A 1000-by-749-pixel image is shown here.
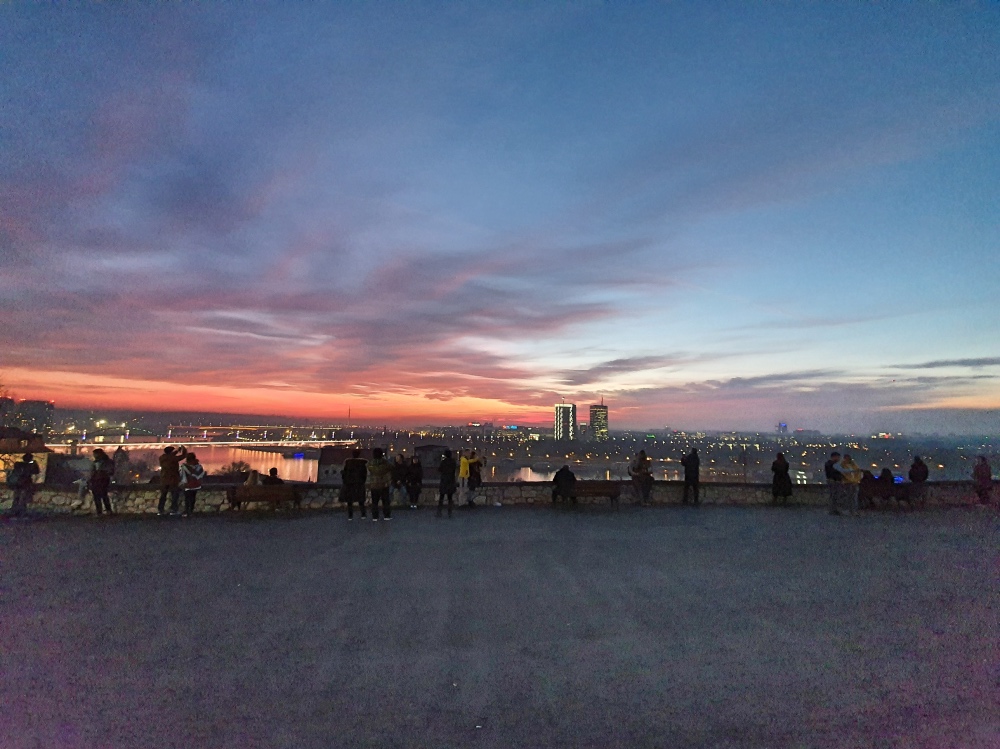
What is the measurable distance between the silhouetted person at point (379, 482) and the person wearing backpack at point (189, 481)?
418cm

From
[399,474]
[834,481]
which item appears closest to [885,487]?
[834,481]

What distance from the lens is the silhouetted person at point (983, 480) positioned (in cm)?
1595

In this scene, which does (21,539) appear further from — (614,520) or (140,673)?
(614,520)

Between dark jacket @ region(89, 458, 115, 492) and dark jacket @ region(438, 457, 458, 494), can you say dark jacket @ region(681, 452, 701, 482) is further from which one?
dark jacket @ region(89, 458, 115, 492)

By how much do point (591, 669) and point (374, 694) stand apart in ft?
6.29

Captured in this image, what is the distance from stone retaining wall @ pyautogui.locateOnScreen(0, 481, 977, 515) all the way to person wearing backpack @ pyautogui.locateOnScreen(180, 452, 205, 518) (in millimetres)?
643

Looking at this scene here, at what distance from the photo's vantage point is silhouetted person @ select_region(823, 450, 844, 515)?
14.3m

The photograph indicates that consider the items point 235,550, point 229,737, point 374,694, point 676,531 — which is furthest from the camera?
point 676,531

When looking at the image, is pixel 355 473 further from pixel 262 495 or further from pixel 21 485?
pixel 21 485

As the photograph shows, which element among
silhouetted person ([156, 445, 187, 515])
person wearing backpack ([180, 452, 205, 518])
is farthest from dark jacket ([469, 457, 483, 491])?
silhouetted person ([156, 445, 187, 515])

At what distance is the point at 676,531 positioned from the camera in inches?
459

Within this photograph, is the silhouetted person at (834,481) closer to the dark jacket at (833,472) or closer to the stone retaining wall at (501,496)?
the dark jacket at (833,472)

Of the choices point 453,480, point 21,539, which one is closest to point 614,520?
point 453,480

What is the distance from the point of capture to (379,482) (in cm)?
1267
